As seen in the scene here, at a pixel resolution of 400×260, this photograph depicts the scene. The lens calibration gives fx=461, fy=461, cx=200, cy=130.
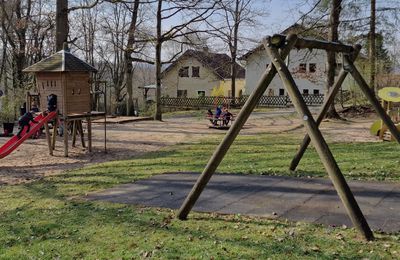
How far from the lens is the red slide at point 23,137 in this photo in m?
10.8

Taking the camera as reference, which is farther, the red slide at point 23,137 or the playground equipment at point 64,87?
the playground equipment at point 64,87

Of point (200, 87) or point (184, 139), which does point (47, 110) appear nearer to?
point (184, 139)

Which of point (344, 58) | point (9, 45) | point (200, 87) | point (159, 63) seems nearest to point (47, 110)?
point (344, 58)

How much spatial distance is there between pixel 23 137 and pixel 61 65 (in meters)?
2.04

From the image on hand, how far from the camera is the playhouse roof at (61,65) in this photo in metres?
11.5

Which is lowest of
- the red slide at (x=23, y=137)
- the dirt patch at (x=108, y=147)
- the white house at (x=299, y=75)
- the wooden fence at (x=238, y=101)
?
the dirt patch at (x=108, y=147)

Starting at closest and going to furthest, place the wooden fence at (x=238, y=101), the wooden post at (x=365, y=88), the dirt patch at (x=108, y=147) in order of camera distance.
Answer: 1. the wooden post at (x=365, y=88)
2. the dirt patch at (x=108, y=147)
3. the wooden fence at (x=238, y=101)

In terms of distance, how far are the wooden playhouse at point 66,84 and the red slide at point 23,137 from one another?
263mm

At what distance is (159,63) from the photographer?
23656mm

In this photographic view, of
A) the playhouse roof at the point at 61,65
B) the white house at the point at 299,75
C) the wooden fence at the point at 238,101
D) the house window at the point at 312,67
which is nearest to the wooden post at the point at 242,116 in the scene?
the playhouse roof at the point at 61,65

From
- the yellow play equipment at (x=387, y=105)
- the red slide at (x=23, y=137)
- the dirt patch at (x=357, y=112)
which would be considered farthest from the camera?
the dirt patch at (x=357, y=112)

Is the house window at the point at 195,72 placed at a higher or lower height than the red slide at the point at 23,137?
higher

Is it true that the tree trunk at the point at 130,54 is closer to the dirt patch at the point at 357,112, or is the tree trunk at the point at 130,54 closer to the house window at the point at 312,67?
the dirt patch at the point at 357,112

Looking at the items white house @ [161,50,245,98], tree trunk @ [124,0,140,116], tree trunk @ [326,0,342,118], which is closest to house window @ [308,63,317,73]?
white house @ [161,50,245,98]
